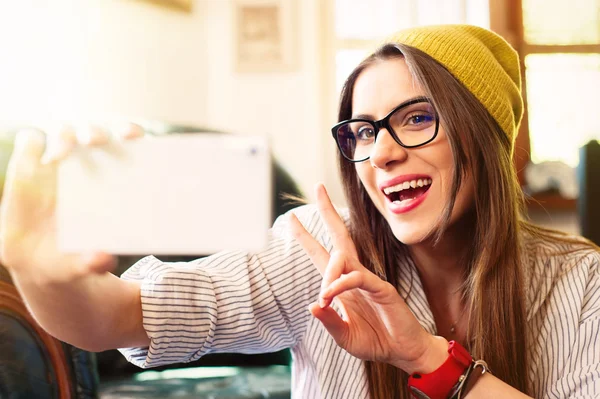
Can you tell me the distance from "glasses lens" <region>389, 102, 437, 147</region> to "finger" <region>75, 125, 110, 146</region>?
48 cm

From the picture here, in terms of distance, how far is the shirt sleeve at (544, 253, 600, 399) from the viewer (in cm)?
82

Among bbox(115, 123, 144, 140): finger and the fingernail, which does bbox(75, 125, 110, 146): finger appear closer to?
bbox(115, 123, 144, 140): finger

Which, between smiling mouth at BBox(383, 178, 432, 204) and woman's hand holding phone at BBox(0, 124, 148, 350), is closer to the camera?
woman's hand holding phone at BBox(0, 124, 148, 350)

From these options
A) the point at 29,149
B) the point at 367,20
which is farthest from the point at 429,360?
the point at 367,20

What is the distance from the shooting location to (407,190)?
0.85m

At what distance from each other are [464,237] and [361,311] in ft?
1.05

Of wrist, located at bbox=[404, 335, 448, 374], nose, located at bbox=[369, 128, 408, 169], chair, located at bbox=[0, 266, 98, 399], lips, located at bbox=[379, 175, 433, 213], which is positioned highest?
nose, located at bbox=[369, 128, 408, 169]

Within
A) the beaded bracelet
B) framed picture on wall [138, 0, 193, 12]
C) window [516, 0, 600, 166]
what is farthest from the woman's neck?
window [516, 0, 600, 166]

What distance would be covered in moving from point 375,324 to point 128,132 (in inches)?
16.8

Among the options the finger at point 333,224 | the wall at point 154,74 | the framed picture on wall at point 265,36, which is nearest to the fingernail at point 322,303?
the finger at point 333,224

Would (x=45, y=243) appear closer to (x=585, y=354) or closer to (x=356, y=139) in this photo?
(x=356, y=139)

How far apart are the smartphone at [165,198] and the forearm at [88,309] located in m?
0.09

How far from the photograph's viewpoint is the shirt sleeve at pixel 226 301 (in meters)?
0.71

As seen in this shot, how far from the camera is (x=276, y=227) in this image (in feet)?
3.14
